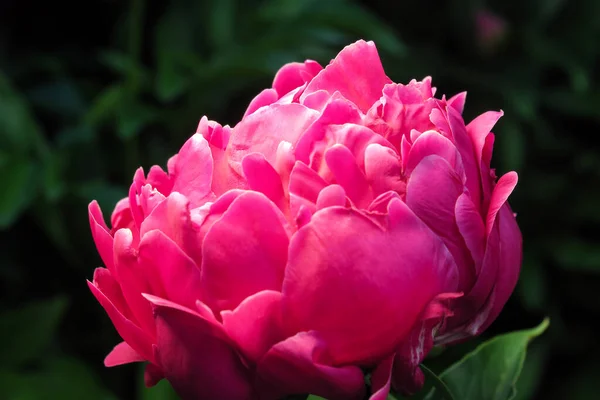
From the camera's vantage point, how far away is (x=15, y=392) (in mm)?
1093

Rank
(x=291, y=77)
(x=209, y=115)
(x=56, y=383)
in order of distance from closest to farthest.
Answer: (x=291, y=77), (x=56, y=383), (x=209, y=115)

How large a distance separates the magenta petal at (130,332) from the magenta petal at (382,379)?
0.10 m

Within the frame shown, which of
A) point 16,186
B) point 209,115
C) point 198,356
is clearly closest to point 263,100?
point 198,356

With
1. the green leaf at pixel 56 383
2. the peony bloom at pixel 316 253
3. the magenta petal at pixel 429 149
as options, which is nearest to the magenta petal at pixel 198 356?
the peony bloom at pixel 316 253

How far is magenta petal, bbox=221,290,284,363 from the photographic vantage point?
33 centimetres

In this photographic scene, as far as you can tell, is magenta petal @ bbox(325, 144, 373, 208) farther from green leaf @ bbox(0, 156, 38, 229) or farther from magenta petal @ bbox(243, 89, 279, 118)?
green leaf @ bbox(0, 156, 38, 229)

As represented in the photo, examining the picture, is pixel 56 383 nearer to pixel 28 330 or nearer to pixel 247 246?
pixel 28 330

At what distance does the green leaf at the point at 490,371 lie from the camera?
0.43 m

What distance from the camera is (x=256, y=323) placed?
0.33 m

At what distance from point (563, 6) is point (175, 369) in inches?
59.9

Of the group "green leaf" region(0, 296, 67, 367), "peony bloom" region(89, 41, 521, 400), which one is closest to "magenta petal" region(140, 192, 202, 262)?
"peony bloom" region(89, 41, 521, 400)

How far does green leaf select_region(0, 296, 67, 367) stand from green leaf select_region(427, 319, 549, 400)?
0.88m

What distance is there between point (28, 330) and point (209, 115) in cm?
44

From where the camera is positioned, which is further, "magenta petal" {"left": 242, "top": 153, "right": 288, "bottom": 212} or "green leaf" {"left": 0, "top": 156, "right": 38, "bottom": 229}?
"green leaf" {"left": 0, "top": 156, "right": 38, "bottom": 229}
